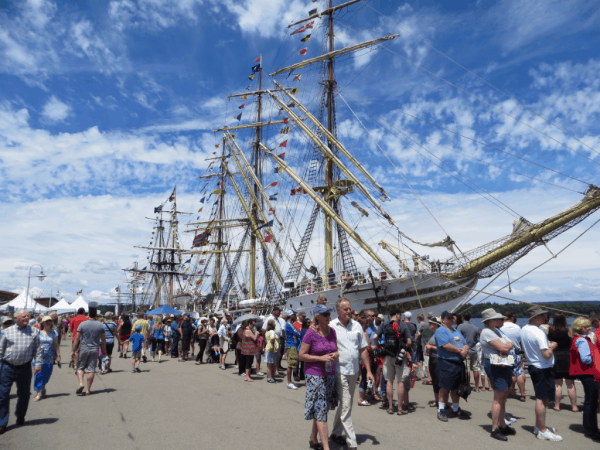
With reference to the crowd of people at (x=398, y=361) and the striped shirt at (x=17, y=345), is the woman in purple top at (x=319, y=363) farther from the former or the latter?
the striped shirt at (x=17, y=345)

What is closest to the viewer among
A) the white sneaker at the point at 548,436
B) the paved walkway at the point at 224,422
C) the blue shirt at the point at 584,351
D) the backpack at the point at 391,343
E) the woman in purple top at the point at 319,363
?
the woman in purple top at the point at 319,363

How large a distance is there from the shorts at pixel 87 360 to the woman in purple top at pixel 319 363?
219 inches

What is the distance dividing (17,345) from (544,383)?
24.9ft

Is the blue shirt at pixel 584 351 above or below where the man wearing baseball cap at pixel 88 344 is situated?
below

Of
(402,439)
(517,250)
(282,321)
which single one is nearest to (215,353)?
(282,321)

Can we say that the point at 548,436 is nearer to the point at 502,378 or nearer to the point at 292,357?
the point at 502,378

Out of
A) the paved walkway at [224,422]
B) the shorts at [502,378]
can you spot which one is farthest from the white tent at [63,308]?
the shorts at [502,378]

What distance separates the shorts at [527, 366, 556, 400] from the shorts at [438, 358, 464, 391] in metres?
1.02

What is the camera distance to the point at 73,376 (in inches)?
433

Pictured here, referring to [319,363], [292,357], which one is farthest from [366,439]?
[292,357]

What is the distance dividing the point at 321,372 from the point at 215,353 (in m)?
10.8

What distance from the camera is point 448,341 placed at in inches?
237

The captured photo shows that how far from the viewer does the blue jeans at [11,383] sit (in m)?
5.60

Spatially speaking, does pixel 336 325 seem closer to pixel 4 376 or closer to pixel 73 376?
pixel 4 376
